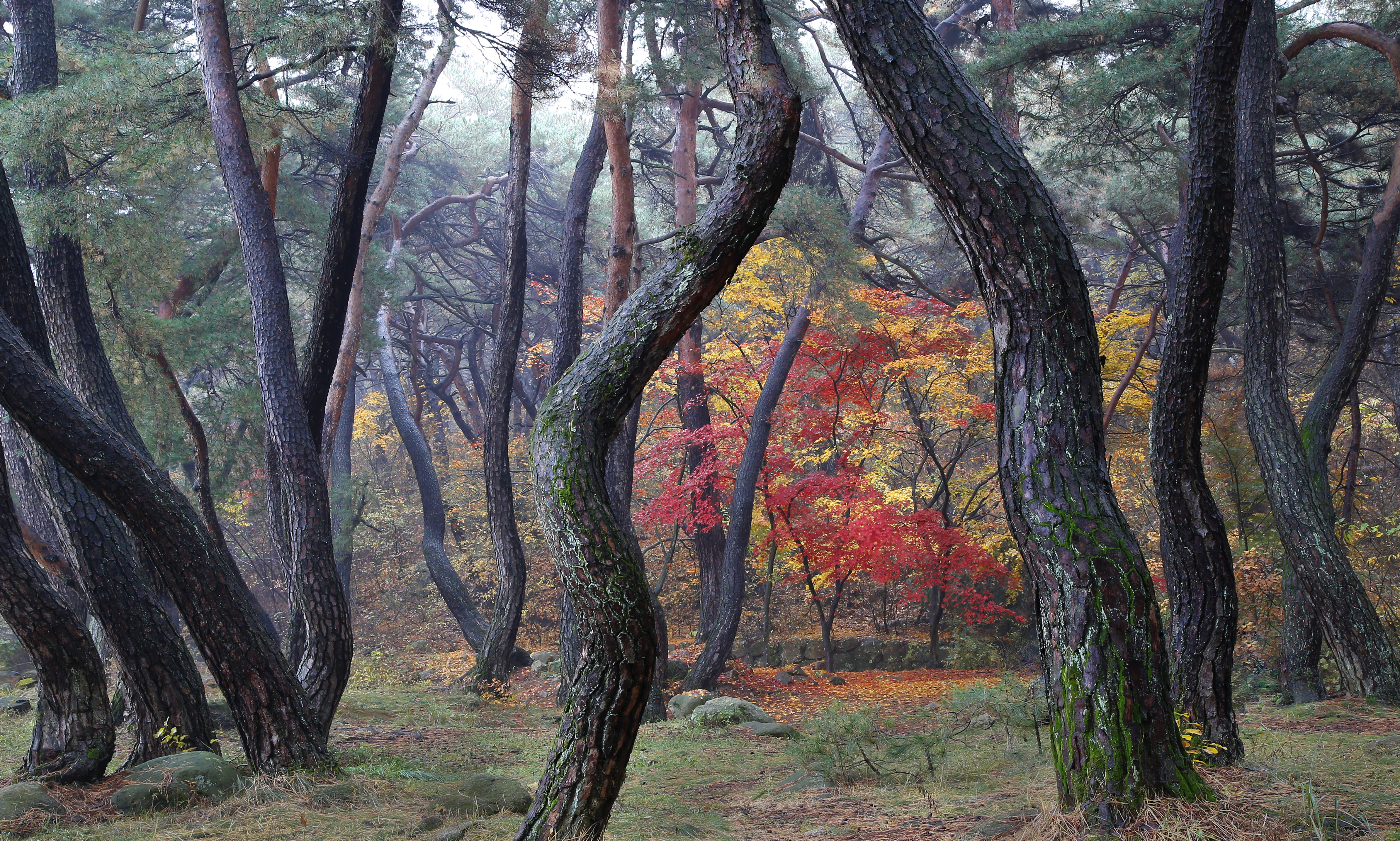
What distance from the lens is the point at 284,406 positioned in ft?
18.0

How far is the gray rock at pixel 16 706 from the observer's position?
8.44 metres

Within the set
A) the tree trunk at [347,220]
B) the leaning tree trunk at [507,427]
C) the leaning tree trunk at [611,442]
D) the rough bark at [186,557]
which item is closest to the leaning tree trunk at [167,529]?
the rough bark at [186,557]

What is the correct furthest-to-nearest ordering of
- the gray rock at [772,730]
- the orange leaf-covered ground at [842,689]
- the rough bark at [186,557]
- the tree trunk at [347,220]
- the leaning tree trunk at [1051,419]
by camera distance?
1. the orange leaf-covered ground at [842,689]
2. the gray rock at [772,730]
3. the tree trunk at [347,220]
4. the rough bark at [186,557]
5. the leaning tree trunk at [1051,419]

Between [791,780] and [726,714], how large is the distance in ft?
9.88

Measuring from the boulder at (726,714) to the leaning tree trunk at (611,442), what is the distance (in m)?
5.48

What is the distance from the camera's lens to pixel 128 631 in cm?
477

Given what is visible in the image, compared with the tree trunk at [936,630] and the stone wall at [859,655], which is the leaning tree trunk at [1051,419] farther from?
the stone wall at [859,655]

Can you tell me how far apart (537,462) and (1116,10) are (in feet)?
26.3

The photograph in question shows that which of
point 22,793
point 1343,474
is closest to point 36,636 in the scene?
point 22,793

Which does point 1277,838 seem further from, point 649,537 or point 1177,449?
point 649,537

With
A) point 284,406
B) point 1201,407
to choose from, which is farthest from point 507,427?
point 1201,407

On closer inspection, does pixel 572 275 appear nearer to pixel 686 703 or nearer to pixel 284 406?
pixel 284 406

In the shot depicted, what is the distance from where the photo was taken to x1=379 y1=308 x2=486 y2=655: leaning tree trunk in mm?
12359

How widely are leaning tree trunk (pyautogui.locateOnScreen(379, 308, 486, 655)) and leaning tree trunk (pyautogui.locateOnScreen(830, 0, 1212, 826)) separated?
963cm
